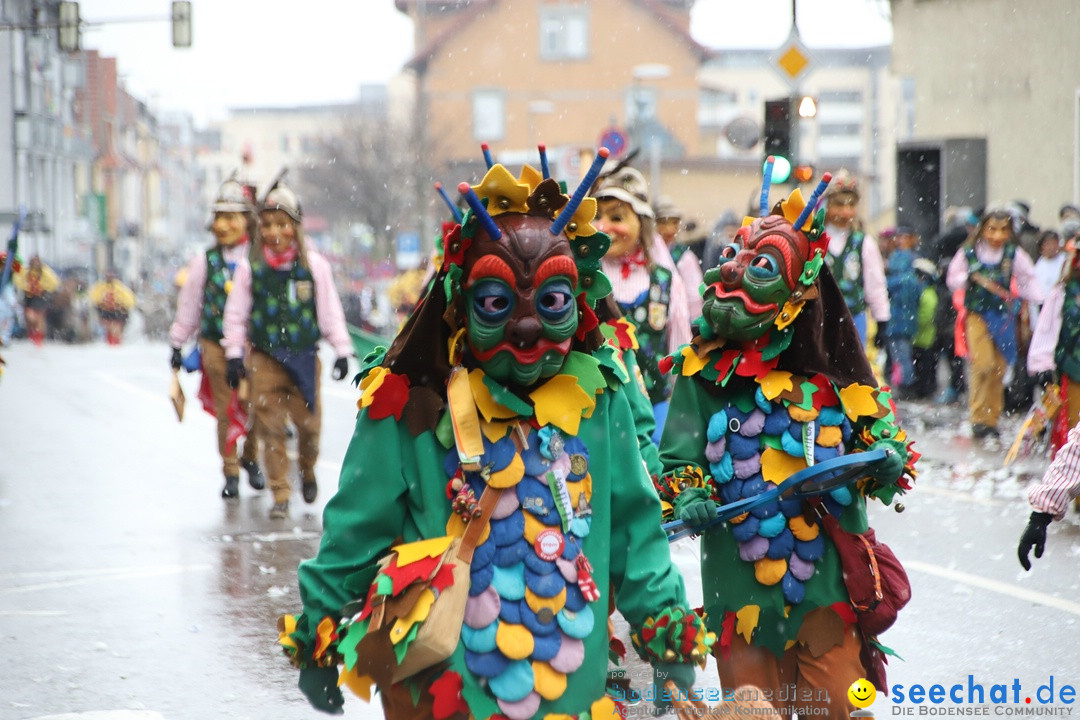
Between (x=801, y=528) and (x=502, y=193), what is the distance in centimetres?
164

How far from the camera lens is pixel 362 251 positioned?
7344 centimetres

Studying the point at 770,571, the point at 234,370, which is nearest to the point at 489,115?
the point at 234,370

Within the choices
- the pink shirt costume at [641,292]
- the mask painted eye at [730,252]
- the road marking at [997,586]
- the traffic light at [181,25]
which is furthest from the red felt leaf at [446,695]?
the traffic light at [181,25]

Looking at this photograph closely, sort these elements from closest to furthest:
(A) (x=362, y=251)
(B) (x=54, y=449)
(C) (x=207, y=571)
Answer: (C) (x=207, y=571) < (B) (x=54, y=449) < (A) (x=362, y=251)

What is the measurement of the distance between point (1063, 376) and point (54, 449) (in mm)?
9244

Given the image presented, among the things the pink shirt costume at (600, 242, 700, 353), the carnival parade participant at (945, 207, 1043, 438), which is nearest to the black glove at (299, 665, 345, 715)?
the pink shirt costume at (600, 242, 700, 353)

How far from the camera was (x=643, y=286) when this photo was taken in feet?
25.4

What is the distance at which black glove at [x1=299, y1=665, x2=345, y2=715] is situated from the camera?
3475 millimetres

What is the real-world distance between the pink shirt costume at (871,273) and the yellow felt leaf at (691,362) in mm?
6512

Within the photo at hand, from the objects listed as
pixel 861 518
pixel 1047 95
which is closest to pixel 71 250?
pixel 1047 95

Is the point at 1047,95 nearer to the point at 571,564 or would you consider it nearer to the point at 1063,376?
the point at 1063,376

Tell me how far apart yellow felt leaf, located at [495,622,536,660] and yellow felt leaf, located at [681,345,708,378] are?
1.46m

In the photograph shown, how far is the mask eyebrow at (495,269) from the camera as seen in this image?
3461 mm

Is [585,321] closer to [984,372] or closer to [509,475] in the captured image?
[509,475]
